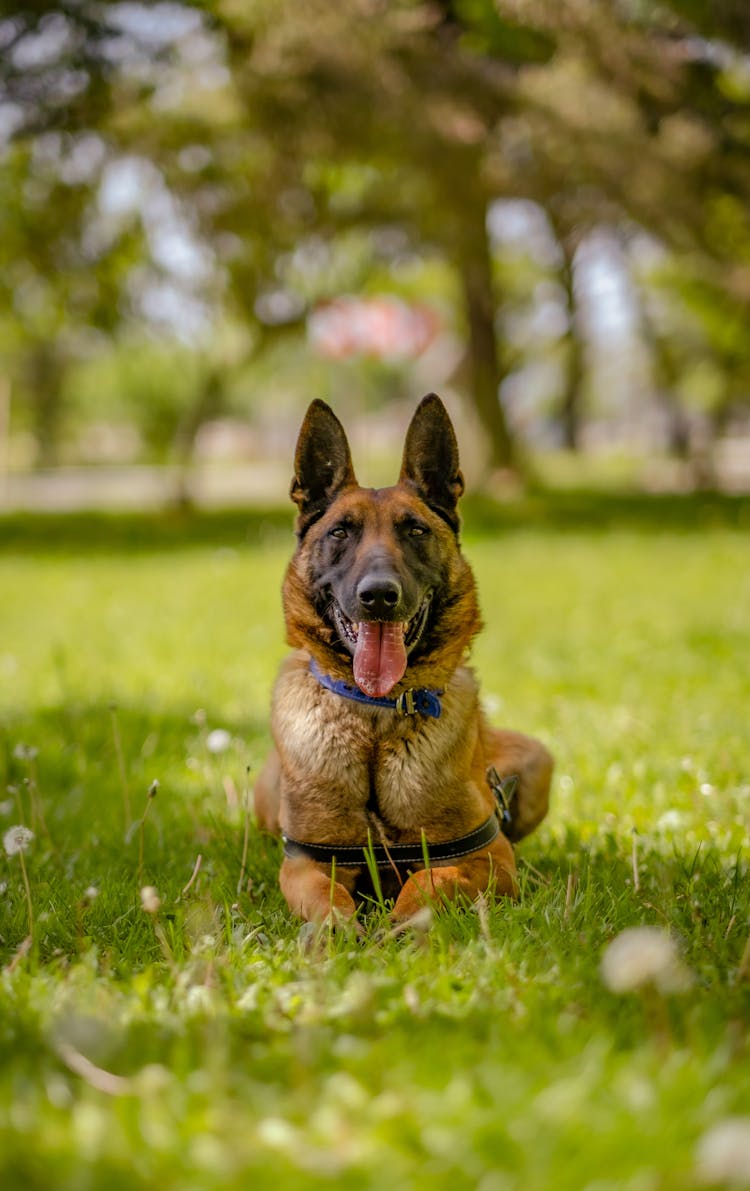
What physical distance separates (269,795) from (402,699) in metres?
0.83

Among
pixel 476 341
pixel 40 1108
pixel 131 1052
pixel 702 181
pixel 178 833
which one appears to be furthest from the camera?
pixel 476 341

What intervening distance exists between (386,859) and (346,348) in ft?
67.4

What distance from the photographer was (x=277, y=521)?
1919 cm

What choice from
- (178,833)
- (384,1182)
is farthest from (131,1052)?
(178,833)

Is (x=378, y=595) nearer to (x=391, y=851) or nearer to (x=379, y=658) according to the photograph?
(x=379, y=658)

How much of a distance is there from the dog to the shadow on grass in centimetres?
1243

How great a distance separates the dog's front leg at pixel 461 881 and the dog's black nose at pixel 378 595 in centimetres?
74

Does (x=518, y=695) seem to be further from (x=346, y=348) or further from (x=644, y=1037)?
(x=346, y=348)

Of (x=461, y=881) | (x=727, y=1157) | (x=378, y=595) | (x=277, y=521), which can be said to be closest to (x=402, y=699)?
(x=378, y=595)

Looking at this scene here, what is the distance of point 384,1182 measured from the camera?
169cm

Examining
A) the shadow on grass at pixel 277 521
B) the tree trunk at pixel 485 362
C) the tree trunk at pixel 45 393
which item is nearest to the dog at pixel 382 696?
the shadow on grass at pixel 277 521

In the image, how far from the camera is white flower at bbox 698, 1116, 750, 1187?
4.89ft

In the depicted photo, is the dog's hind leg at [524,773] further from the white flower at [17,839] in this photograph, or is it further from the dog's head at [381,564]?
the white flower at [17,839]

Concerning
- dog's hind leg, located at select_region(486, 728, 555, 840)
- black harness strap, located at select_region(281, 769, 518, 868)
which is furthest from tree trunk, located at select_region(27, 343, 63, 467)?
black harness strap, located at select_region(281, 769, 518, 868)
